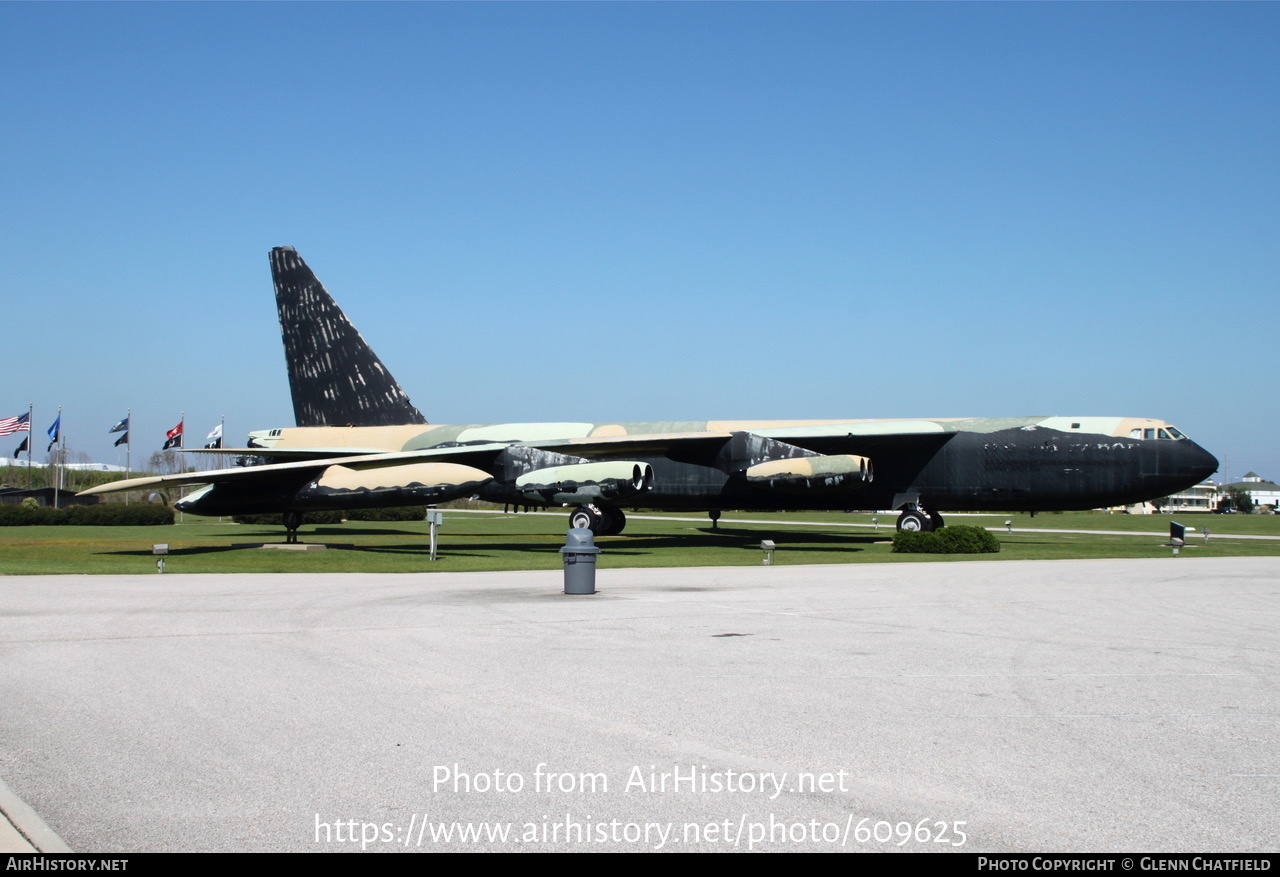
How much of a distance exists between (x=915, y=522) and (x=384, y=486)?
16.7m

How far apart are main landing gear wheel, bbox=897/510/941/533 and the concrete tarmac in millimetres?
19127

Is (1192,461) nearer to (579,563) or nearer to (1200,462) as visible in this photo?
(1200,462)

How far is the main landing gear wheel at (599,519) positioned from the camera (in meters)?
34.2

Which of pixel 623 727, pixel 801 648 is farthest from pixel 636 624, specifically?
pixel 623 727

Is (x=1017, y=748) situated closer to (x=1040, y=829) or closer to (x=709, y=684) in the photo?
(x=1040, y=829)

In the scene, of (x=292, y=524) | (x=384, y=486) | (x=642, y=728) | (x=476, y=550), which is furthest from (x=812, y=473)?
(x=642, y=728)

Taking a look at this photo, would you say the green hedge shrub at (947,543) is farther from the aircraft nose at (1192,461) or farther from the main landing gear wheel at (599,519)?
the main landing gear wheel at (599,519)

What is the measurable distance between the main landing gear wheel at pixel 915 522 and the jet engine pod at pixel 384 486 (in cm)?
1350

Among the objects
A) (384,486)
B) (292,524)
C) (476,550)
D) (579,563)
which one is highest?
(384,486)

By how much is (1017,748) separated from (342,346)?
1382 inches

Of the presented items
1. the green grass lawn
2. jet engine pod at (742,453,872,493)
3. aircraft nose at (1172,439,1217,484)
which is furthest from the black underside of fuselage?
the green grass lawn

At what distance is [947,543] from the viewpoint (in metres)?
30.8

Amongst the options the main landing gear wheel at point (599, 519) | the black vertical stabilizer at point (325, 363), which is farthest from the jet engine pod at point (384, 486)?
the black vertical stabilizer at point (325, 363)

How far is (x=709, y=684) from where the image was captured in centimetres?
942
